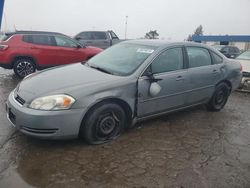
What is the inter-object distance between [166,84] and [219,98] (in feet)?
6.42

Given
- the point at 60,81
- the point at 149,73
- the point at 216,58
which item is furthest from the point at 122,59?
the point at 216,58

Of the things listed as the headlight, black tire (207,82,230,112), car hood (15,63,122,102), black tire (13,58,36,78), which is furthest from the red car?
the headlight

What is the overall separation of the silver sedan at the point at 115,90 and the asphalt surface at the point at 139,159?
0.29m

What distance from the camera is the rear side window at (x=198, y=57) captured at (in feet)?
16.5

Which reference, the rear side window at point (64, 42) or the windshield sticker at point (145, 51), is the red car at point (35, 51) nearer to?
the rear side window at point (64, 42)

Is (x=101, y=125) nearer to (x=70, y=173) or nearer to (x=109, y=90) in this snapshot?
(x=109, y=90)

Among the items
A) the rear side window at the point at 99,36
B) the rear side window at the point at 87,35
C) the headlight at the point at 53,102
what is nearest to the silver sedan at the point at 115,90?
the headlight at the point at 53,102

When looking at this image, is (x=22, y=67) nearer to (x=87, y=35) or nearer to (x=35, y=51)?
(x=35, y=51)

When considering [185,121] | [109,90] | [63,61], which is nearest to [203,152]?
[185,121]

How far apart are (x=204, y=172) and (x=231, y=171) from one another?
1.26 feet

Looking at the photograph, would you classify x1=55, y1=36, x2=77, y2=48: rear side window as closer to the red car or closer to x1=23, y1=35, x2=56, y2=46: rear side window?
the red car

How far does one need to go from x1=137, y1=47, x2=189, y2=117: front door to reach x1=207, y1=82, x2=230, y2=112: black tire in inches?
43.2

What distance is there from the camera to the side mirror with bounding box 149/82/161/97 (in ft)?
13.9

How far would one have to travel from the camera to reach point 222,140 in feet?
14.6
